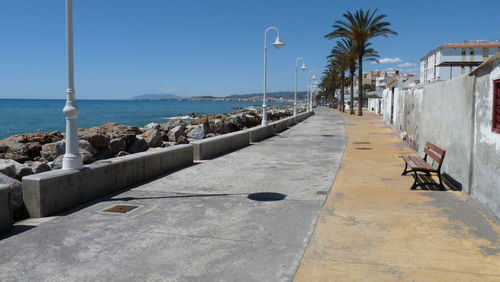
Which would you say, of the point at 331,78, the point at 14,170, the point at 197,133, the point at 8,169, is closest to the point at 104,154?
the point at 14,170

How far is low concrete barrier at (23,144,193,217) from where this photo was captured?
20.0 ft

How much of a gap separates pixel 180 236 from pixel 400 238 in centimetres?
274

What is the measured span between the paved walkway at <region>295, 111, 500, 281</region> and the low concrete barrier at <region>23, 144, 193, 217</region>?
3.84m

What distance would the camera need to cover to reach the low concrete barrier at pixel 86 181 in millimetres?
6086

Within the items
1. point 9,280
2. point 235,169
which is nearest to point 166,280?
point 9,280

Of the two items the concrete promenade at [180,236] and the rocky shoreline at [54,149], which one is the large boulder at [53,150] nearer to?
the rocky shoreline at [54,149]

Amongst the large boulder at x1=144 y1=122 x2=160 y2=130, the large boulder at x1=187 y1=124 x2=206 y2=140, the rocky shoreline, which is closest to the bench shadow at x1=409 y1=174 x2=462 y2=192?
the rocky shoreline

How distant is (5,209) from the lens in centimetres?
540

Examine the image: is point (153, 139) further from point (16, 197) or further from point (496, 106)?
point (496, 106)

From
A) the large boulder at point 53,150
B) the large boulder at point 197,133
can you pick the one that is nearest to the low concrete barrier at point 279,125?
the large boulder at point 197,133

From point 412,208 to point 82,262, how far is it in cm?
490

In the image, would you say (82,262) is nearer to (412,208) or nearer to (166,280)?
(166,280)

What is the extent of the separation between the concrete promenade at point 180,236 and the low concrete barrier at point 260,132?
8.81 m

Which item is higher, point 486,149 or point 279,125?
point 486,149
